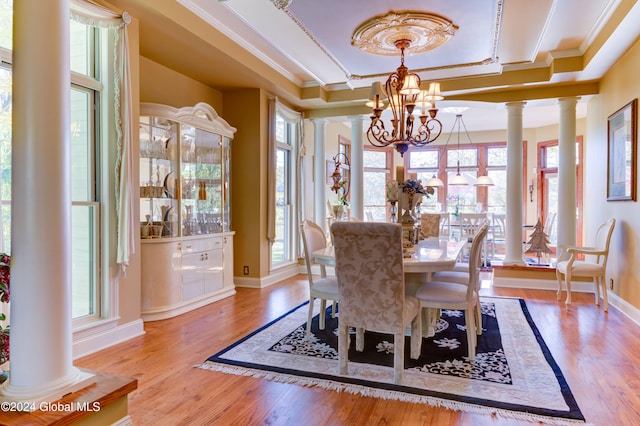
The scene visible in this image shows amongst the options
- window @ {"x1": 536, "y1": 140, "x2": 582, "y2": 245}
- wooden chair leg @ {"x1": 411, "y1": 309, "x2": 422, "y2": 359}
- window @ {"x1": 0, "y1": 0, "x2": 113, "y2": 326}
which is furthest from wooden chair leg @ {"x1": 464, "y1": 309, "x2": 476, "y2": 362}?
window @ {"x1": 536, "y1": 140, "x2": 582, "y2": 245}

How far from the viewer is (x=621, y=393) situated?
2344 millimetres

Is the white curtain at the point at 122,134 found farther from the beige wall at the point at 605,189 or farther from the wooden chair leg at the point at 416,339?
the beige wall at the point at 605,189

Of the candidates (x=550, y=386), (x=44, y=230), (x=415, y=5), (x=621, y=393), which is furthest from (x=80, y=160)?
(x=621, y=393)

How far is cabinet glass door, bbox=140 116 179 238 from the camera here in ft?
13.0

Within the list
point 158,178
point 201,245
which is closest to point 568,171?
point 201,245

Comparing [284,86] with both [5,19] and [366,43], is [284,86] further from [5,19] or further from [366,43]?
[5,19]

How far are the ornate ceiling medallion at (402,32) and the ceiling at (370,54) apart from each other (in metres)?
0.08

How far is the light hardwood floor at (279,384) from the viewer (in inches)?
82.0

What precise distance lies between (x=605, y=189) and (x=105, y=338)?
5732mm

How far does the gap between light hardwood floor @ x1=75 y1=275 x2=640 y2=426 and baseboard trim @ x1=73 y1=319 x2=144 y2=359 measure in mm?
69

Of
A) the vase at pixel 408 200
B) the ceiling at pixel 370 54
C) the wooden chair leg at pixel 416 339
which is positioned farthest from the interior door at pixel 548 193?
the wooden chair leg at pixel 416 339

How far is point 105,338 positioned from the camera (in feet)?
10.3

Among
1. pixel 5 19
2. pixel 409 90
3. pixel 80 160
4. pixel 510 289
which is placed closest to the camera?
pixel 5 19

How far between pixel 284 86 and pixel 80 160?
9.77 ft
